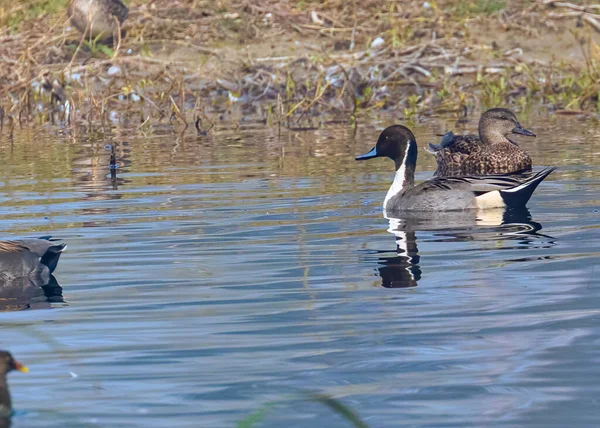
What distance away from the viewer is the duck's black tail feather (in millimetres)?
9031

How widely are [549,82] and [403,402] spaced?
1301 centimetres

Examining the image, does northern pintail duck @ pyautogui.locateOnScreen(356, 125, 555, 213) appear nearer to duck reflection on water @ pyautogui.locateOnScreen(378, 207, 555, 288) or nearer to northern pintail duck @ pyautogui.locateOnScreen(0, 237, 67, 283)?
duck reflection on water @ pyautogui.locateOnScreen(378, 207, 555, 288)

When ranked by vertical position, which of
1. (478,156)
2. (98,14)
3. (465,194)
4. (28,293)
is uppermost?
(98,14)

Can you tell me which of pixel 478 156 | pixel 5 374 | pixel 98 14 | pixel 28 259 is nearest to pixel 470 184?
pixel 478 156

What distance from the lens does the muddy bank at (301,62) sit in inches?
658

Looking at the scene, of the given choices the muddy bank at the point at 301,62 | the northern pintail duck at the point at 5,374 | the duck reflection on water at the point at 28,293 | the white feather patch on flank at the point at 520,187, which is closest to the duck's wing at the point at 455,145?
the white feather patch on flank at the point at 520,187

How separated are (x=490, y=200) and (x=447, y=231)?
3.36 ft

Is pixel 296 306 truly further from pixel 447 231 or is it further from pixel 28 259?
pixel 447 231

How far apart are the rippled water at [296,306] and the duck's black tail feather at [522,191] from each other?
14 centimetres

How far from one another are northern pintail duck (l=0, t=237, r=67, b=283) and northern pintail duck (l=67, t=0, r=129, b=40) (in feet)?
40.1

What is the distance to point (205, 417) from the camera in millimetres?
4242

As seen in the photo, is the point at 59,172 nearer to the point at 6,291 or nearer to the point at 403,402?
the point at 6,291

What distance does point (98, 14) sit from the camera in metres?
18.7

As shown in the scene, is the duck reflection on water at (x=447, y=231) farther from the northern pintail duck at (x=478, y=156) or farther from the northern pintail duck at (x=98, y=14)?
the northern pintail duck at (x=98, y=14)
